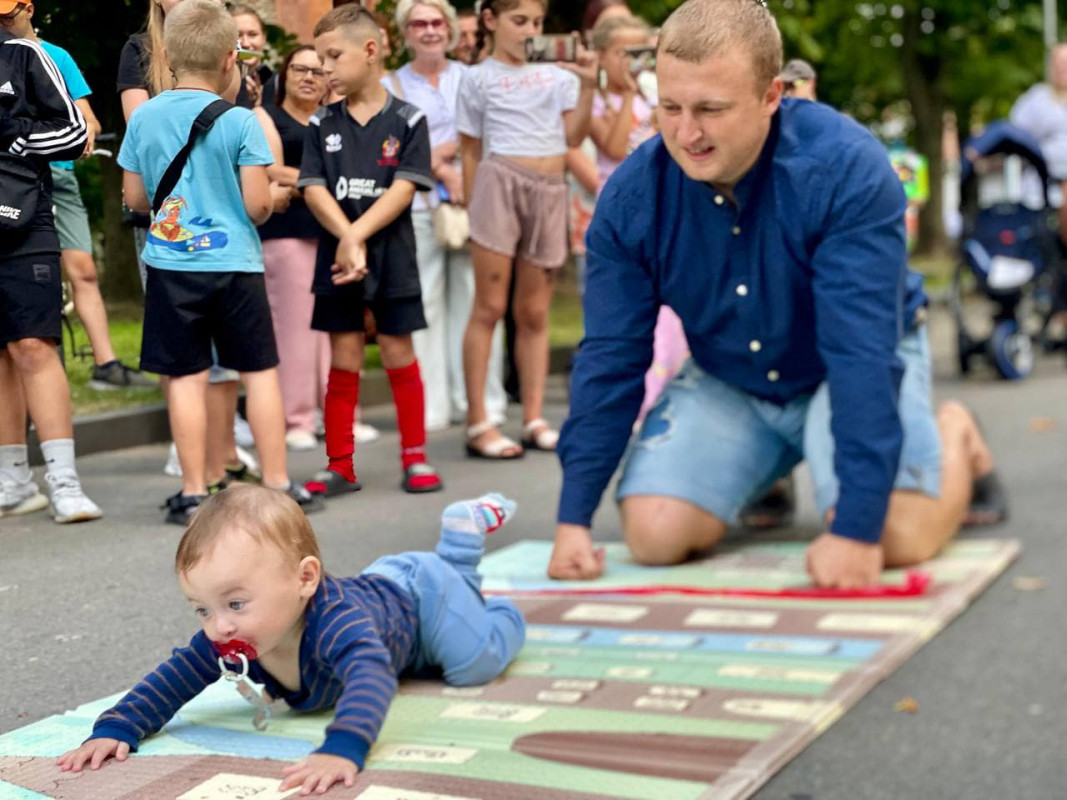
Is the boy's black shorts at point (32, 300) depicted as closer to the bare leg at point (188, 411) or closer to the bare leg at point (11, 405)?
the bare leg at point (11, 405)

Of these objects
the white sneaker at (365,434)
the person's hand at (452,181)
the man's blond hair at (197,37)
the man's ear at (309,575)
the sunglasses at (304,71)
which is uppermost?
the man's blond hair at (197,37)

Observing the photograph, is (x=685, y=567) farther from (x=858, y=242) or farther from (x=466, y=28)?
(x=466, y=28)

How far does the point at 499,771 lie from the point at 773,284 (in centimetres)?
165

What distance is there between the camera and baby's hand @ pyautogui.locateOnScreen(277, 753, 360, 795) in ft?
6.20

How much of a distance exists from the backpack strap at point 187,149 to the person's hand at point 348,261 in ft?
0.87

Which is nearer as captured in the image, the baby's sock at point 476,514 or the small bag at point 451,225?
the small bag at point 451,225

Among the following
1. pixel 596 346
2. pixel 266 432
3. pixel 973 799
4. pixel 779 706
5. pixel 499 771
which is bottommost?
pixel 973 799

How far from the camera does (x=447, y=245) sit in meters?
2.13

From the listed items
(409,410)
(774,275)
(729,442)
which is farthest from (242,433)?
(729,442)

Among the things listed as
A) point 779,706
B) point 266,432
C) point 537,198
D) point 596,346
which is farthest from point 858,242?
point 266,432

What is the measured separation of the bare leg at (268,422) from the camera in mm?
1645

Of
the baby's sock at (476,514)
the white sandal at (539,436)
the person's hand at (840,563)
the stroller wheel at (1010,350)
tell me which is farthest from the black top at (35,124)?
the stroller wheel at (1010,350)

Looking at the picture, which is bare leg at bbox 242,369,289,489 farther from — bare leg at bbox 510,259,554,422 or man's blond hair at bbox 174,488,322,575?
bare leg at bbox 510,259,554,422

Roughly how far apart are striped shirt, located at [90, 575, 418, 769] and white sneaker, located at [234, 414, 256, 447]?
0.28 metres
